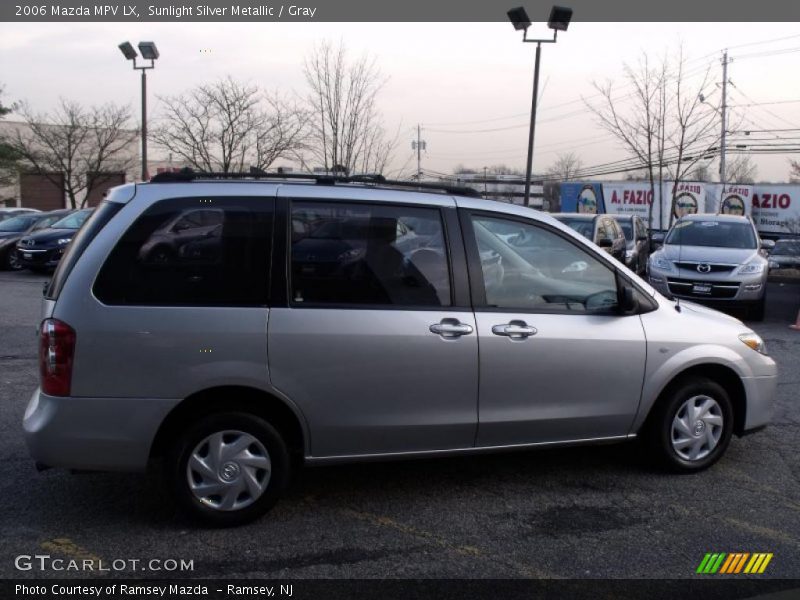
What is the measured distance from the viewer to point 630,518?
446 centimetres

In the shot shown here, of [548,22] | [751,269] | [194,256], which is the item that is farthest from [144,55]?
[194,256]

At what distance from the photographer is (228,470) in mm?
4191

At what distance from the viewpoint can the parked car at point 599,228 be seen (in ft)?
50.9

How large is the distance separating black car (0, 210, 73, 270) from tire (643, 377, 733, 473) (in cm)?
1804

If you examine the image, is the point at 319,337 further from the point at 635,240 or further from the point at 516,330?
the point at 635,240

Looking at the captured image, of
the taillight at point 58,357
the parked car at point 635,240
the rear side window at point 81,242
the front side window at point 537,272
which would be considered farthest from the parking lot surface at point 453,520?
the parked car at point 635,240

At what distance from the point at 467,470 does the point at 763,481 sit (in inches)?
76.5

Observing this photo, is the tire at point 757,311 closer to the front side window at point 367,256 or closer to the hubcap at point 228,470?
the front side window at point 367,256

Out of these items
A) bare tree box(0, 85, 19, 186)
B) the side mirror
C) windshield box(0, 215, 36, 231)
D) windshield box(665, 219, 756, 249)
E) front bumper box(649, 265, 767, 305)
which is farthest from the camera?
bare tree box(0, 85, 19, 186)

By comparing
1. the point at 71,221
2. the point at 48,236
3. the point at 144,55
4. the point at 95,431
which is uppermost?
the point at 144,55

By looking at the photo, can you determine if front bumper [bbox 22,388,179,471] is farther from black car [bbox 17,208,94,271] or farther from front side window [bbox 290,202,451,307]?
black car [bbox 17,208,94,271]

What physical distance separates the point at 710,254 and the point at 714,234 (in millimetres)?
1164
